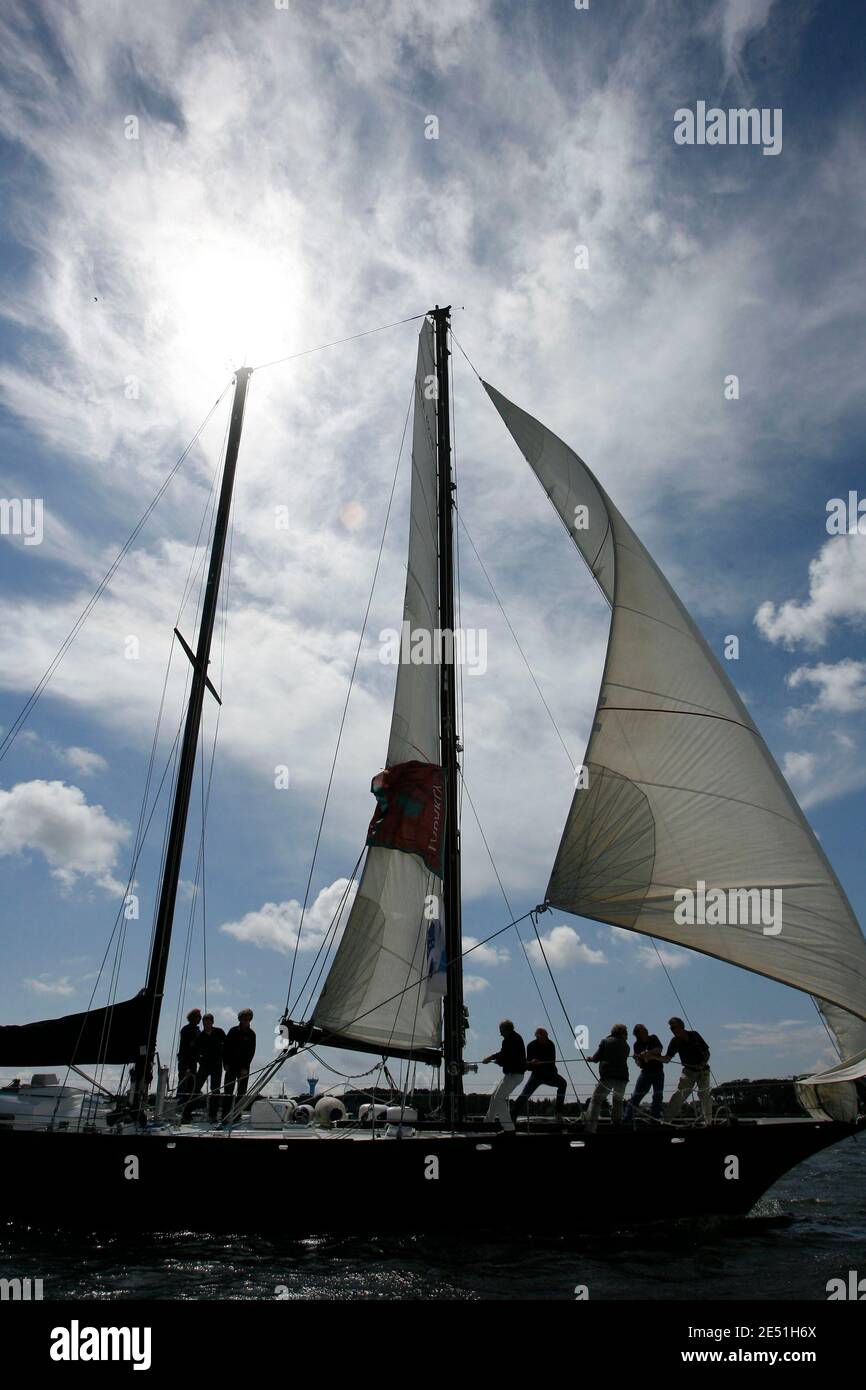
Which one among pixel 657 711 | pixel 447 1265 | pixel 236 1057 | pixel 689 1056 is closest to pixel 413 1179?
pixel 447 1265

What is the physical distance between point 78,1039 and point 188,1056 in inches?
73.7

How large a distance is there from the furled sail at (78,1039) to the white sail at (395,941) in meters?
2.98

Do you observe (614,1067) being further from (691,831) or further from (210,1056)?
(210,1056)

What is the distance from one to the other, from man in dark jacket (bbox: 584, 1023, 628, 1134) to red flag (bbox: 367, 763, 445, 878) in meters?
3.76

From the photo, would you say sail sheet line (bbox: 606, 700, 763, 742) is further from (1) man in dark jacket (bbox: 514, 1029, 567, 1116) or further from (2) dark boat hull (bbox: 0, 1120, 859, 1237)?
(2) dark boat hull (bbox: 0, 1120, 859, 1237)

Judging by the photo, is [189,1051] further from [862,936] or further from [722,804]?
[862,936]

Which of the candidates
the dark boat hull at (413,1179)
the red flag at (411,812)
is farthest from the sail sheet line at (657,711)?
the dark boat hull at (413,1179)

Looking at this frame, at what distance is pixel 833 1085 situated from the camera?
12500mm

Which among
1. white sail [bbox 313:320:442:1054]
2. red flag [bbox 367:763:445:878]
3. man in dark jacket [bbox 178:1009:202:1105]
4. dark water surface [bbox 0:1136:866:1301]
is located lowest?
dark water surface [bbox 0:1136:866:1301]

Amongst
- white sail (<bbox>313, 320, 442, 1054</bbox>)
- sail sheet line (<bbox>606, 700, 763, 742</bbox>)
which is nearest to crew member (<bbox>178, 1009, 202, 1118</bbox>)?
white sail (<bbox>313, 320, 442, 1054</bbox>)

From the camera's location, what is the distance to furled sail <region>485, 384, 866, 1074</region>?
12.0 meters
